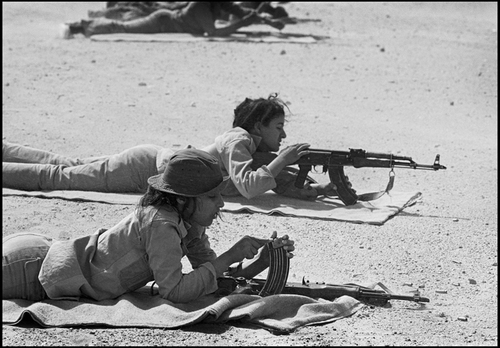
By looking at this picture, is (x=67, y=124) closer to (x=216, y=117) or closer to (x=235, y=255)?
(x=216, y=117)

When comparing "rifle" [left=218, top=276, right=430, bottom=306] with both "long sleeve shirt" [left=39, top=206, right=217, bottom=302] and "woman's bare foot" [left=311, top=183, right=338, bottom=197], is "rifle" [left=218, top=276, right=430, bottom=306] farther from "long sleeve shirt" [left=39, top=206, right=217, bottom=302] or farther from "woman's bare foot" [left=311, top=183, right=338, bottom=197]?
"woman's bare foot" [left=311, top=183, right=338, bottom=197]

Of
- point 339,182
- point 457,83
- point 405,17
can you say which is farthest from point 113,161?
point 405,17

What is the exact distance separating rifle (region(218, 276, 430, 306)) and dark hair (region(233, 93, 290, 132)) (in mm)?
2081

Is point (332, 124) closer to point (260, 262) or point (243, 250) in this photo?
point (260, 262)

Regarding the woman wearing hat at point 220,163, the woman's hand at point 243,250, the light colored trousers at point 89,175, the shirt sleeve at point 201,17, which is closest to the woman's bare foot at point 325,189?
the woman wearing hat at point 220,163

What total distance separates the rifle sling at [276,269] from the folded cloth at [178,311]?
0.38 ft

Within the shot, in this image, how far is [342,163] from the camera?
22.3ft

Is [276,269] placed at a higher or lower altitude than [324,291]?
higher

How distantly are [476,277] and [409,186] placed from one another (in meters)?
2.34

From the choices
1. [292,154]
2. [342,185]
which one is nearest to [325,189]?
[342,185]

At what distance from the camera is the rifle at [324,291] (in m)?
4.71

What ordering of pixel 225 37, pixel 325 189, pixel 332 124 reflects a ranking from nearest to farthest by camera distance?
1. pixel 325 189
2. pixel 332 124
3. pixel 225 37

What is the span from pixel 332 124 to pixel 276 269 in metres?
5.04

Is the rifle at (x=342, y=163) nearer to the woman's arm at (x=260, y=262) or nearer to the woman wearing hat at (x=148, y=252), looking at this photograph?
the woman's arm at (x=260, y=262)
